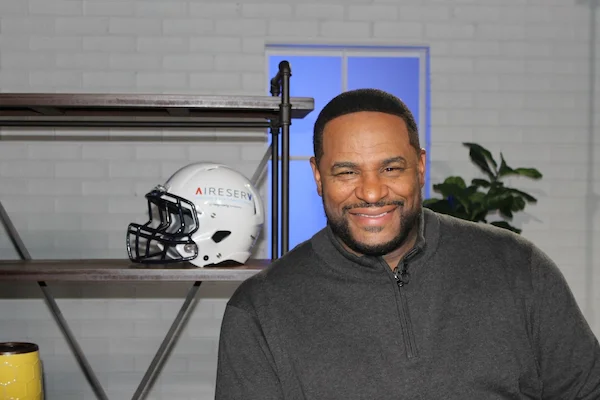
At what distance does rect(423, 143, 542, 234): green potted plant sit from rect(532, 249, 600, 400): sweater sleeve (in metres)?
2.05

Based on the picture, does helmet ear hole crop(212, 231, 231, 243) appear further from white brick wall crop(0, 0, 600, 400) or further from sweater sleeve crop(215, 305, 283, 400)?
white brick wall crop(0, 0, 600, 400)

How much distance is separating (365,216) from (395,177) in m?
0.10

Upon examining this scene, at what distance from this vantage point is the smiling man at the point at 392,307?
1.46m

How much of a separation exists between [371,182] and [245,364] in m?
0.44

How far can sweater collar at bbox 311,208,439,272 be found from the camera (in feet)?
5.08

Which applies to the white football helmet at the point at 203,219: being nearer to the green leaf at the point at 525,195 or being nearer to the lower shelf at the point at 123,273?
the lower shelf at the point at 123,273

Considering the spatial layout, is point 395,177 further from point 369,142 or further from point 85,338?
point 85,338

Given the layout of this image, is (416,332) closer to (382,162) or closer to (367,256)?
(367,256)

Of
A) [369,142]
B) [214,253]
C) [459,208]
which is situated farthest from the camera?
[459,208]

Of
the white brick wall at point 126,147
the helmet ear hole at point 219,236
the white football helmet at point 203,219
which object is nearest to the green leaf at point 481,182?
the white brick wall at point 126,147

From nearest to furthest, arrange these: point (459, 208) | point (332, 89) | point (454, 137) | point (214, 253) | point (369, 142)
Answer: point (369, 142) → point (214, 253) → point (459, 208) → point (454, 137) → point (332, 89)

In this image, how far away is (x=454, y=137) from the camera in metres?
3.91

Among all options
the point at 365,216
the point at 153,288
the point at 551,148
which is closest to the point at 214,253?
the point at 365,216

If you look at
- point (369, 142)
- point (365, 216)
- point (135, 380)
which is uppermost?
point (369, 142)
